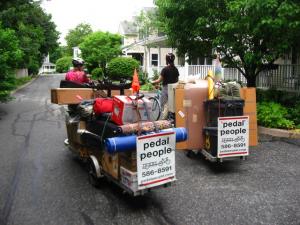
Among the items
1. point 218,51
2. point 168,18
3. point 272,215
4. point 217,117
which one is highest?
point 168,18

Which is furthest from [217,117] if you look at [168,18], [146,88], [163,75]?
[146,88]

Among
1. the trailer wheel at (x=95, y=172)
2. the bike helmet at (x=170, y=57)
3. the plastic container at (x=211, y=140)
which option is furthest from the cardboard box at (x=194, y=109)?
the bike helmet at (x=170, y=57)

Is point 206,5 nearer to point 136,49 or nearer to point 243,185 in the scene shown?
point 243,185

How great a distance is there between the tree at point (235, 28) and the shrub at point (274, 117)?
1347mm

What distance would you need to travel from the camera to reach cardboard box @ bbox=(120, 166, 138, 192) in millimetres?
4793

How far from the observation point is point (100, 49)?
3816 centimetres

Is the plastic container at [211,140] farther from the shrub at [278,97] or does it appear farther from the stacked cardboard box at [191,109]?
the shrub at [278,97]

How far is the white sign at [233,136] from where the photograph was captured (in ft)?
21.3

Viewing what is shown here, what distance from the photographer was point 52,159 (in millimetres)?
7492

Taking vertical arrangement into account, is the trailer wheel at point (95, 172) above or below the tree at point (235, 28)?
below

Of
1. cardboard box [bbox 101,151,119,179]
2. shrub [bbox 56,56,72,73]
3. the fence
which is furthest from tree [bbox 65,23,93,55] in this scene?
cardboard box [bbox 101,151,119,179]

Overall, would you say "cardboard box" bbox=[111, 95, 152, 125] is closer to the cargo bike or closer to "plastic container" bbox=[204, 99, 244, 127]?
the cargo bike

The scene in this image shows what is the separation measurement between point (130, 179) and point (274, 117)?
19.7 feet

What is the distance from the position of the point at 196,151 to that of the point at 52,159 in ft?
9.12
